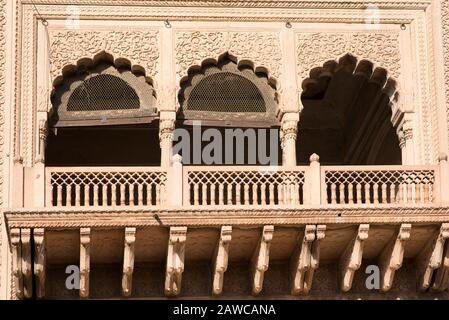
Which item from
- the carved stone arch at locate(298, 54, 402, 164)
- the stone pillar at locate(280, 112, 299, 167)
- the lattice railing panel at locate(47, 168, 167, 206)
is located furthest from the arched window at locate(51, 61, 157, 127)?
the carved stone arch at locate(298, 54, 402, 164)

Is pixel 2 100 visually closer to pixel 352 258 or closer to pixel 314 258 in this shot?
pixel 314 258

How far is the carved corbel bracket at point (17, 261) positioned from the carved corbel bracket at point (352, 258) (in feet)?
9.47

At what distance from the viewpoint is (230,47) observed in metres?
15.3

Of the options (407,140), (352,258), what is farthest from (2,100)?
(407,140)

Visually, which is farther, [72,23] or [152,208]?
[72,23]

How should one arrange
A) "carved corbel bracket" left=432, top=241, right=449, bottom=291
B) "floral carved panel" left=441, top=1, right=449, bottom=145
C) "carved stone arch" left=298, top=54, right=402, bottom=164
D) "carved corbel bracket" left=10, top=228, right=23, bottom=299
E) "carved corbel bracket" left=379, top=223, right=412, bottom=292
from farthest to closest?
1. "carved stone arch" left=298, top=54, right=402, bottom=164
2. "floral carved panel" left=441, top=1, right=449, bottom=145
3. "carved corbel bracket" left=432, top=241, right=449, bottom=291
4. "carved corbel bracket" left=379, top=223, right=412, bottom=292
5. "carved corbel bracket" left=10, top=228, right=23, bottom=299

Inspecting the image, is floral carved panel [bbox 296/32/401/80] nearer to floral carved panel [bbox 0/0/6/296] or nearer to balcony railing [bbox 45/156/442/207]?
balcony railing [bbox 45/156/442/207]

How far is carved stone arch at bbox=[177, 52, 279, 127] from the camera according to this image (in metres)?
15.3

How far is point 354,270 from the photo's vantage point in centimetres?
1459

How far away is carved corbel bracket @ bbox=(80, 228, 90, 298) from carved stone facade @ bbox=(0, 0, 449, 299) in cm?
1
